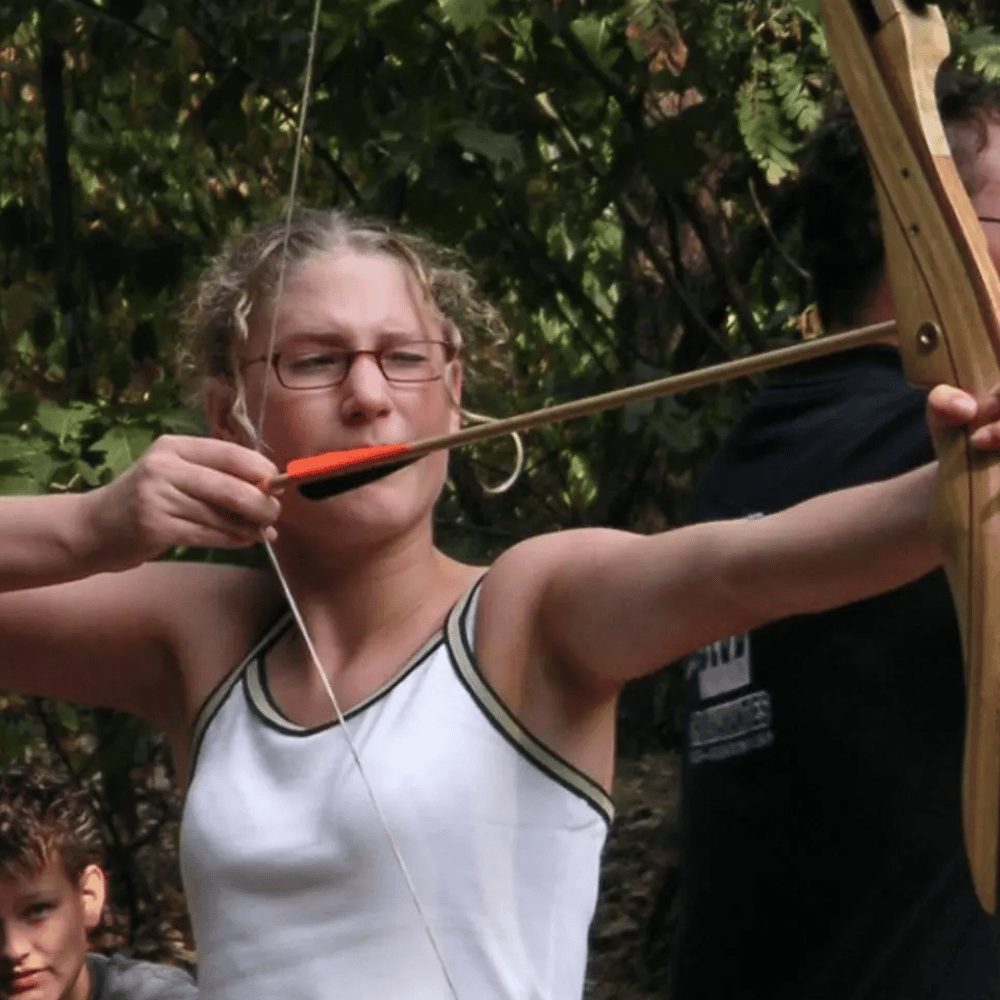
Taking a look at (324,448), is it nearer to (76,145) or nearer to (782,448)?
(782,448)

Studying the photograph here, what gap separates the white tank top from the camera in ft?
5.97

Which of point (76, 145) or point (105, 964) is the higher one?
point (76, 145)

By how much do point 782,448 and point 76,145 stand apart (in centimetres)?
303

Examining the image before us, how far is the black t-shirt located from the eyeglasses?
33 centimetres

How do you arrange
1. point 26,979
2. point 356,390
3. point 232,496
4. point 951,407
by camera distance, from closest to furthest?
point 951,407
point 232,496
point 356,390
point 26,979

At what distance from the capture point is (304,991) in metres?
1.83

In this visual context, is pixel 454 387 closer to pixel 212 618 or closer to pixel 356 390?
pixel 356 390

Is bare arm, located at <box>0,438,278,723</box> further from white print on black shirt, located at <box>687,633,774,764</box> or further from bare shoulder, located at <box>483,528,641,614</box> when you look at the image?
white print on black shirt, located at <box>687,633,774,764</box>

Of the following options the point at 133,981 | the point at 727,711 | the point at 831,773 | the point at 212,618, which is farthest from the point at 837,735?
the point at 133,981

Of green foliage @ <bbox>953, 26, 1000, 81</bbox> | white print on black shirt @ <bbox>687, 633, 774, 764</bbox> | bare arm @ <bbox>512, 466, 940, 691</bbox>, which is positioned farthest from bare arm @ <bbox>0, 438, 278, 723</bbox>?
green foliage @ <bbox>953, 26, 1000, 81</bbox>

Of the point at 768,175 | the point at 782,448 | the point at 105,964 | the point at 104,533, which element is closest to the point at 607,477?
the point at 768,175

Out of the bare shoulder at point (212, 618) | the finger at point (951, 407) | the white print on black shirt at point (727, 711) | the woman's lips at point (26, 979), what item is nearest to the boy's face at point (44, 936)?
the woman's lips at point (26, 979)

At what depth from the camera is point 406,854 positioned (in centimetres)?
182

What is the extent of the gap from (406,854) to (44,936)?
3.79 ft
